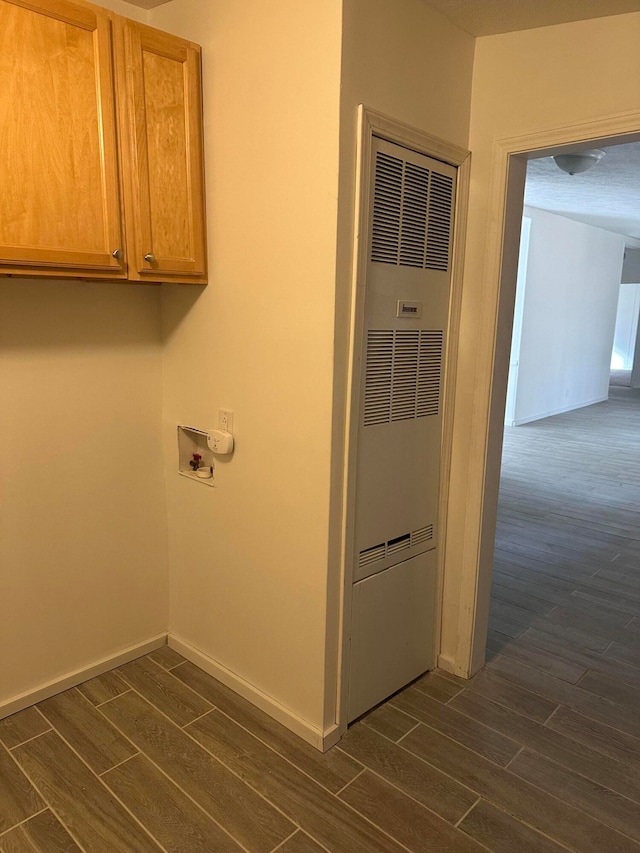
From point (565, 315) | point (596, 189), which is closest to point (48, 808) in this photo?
point (596, 189)

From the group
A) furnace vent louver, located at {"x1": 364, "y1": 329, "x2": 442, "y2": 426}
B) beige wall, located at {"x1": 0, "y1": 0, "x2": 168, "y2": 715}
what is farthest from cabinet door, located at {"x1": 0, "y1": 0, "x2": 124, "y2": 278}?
furnace vent louver, located at {"x1": 364, "y1": 329, "x2": 442, "y2": 426}

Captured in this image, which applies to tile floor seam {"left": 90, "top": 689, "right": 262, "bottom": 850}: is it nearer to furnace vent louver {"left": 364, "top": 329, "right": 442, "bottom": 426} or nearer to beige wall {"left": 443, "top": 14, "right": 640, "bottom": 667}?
beige wall {"left": 443, "top": 14, "right": 640, "bottom": 667}

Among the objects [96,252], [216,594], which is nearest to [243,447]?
[216,594]

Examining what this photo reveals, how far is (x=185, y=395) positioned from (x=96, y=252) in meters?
0.72

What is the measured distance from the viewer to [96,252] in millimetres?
1984

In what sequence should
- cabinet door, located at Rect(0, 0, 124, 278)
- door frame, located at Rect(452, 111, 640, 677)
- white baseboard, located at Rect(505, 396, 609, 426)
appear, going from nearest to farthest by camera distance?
cabinet door, located at Rect(0, 0, 124, 278)
door frame, located at Rect(452, 111, 640, 677)
white baseboard, located at Rect(505, 396, 609, 426)

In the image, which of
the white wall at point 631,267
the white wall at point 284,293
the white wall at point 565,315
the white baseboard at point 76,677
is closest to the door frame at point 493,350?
the white wall at point 284,293

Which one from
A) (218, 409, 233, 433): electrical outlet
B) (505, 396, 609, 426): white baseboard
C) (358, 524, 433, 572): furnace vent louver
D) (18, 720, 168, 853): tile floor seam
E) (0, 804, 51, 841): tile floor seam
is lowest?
(0, 804, 51, 841): tile floor seam

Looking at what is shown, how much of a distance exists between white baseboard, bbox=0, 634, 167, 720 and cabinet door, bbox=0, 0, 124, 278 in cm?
161

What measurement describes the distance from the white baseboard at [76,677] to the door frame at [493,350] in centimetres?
132

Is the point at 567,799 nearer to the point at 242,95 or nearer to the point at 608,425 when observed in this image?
the point at 242,95

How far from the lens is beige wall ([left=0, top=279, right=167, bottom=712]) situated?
2.23 m

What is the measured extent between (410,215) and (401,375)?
558mm

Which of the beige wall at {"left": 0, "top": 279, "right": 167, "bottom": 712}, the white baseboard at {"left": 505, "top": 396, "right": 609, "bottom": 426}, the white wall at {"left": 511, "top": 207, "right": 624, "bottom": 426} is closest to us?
the beige wall at {"left": 0, "top": 279, "right": 167, "bottom": 712}
